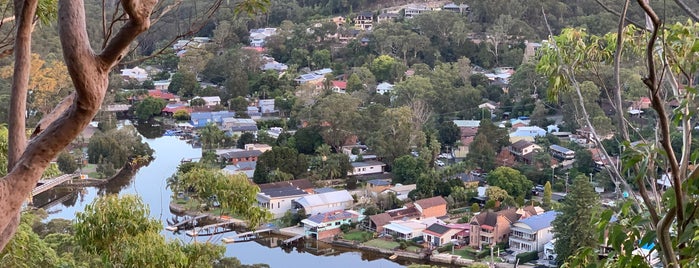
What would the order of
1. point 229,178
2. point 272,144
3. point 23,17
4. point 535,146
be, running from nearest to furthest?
point 23,17 → point 229,178 → point 535,146 → point 272,144

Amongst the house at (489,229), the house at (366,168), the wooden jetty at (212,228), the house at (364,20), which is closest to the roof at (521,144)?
the house at (366,168)

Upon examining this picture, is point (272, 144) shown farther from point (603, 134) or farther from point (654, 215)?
point (654, 215)

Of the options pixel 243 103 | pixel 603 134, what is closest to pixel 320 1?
pixel 243 103

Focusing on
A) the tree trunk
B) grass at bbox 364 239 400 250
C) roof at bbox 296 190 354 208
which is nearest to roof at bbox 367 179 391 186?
roof at bbox 296 190 354 208

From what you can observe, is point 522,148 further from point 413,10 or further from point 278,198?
point 413,10

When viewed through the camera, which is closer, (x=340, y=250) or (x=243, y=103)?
(x=340, y=250)

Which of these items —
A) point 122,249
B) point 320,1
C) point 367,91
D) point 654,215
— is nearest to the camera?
point 654,215

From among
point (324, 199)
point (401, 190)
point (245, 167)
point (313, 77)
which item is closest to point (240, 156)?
point (245, 167)

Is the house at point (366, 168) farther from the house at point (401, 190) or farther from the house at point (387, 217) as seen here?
the house at point (387, 217)
